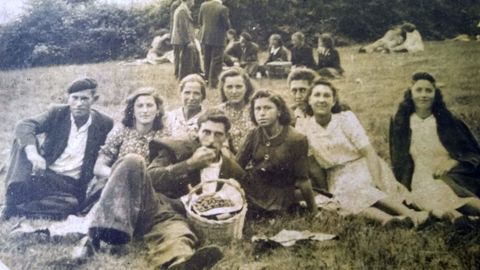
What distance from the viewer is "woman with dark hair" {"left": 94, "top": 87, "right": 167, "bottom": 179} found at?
6445 millimetres

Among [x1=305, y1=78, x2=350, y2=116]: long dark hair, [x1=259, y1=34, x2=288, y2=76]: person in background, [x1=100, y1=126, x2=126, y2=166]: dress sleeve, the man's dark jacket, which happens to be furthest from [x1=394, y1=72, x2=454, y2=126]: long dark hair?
the man's dark jacket

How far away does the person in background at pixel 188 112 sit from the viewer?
642cm

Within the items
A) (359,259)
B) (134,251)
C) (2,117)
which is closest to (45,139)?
(2,117)

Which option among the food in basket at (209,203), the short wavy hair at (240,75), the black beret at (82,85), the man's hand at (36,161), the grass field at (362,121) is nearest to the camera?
the grass field at (362,121)

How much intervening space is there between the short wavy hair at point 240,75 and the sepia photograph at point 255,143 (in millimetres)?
22

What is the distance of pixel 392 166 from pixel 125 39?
118 inches

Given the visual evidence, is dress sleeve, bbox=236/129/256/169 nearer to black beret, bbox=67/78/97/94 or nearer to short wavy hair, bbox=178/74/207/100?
short wavy hair, bbox=178/74/207/100

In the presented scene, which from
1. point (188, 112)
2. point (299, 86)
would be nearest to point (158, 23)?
point (188, 112)

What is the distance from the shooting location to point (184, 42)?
6652 mm

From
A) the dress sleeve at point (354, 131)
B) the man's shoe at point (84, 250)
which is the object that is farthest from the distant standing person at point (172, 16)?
the man's shoe at point (84, 250)

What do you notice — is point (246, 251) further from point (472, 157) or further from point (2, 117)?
point (2, 117)

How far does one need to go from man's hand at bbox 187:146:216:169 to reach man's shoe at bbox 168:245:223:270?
0.83 metres

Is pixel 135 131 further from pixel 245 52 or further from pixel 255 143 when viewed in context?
pixel 245 52

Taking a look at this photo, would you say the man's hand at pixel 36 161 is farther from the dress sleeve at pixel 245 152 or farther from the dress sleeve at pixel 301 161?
the dress sleeve at pixel 301 161
